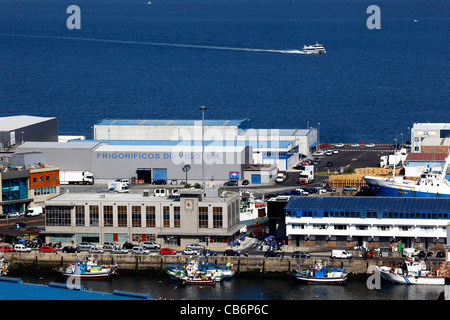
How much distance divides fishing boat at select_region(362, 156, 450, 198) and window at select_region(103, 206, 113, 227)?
14519mm

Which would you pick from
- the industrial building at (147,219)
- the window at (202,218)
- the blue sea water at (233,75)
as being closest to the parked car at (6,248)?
the industrial building at (147,219)

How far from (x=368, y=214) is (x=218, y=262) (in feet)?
21.0

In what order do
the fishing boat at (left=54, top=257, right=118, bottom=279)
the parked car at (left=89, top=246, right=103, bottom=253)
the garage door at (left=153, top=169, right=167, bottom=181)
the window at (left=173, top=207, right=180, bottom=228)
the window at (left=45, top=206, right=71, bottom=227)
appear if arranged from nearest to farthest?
the fishing boat at (left=54, top=257, right=118, bottom=279) → the parked car at (left=89, top=246, right=103, bottom=253) → the window at (left=173, top=207, right=180, bottom=228) → the window at (left=45, top=206, right=71, bottom=227) → the garage door at (left=153, top=169, right=167, bottom=181)

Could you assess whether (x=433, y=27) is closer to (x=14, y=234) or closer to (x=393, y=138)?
(x=393, y=138)

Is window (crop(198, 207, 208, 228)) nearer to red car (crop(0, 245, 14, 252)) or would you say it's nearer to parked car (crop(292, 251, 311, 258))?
parked car (crop(292, 251, 311, 258))

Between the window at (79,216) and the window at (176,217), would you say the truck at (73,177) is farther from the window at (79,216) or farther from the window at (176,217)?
the window at (176,217)

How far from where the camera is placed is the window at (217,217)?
145 ft

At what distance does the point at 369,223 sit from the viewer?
43.1m


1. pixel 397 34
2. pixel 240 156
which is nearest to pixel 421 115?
pixel 240 156

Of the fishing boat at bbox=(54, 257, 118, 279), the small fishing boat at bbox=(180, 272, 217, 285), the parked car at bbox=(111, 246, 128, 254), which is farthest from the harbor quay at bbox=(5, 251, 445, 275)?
the small fishing boat at bbox=(180, 272, 217, 285)

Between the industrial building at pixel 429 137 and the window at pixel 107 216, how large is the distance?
75.3 ft

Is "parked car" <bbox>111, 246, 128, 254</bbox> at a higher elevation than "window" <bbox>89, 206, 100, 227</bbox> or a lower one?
lower

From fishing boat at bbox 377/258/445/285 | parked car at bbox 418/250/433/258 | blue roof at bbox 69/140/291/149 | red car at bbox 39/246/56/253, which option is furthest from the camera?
blue roof at bbox 69/140/291/149

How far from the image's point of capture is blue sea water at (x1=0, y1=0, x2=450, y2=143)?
9138cm
